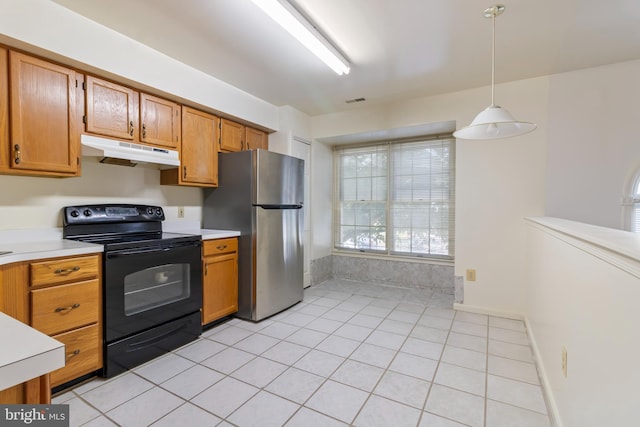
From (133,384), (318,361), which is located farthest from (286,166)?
(133,384)

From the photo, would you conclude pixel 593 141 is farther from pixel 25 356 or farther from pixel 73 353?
pixel 73 353

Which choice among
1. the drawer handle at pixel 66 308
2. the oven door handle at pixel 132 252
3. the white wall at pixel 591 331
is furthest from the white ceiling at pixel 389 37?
the drawer handle at pixel 66 308

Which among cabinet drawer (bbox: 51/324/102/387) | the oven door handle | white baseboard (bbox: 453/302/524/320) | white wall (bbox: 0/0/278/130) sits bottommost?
white baseboard (bbox: 453/302/524/320)

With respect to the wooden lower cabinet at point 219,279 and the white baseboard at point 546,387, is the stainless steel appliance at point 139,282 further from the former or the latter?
the white baseboard at point 546,387

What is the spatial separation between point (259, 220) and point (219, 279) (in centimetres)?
68

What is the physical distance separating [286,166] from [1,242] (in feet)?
7.46

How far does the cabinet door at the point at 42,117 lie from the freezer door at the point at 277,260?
152 cm

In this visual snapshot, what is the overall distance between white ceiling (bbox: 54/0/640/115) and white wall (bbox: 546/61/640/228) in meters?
0.19

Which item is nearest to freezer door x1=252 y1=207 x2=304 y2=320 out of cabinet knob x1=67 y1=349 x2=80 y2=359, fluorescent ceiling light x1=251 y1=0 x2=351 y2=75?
cabinet knob x1=67 y1=349 x2=80 y2=359

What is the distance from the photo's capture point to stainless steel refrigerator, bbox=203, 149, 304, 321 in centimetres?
294

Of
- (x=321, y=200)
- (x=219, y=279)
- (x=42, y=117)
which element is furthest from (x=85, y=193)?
(x=321, y=200)

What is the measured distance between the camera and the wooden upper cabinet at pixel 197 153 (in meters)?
2.79

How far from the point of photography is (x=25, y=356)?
0.56 metres

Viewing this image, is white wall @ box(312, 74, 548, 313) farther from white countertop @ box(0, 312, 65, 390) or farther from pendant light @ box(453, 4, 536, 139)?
white countertop @ box(0, 312, 65, 390)
